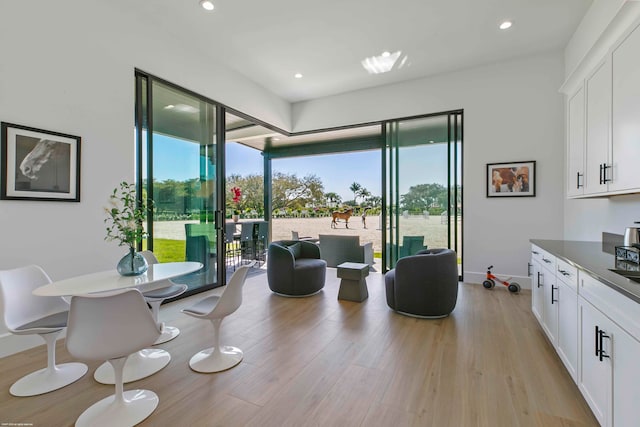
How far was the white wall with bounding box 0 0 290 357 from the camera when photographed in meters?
2.59

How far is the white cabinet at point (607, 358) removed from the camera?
132cm

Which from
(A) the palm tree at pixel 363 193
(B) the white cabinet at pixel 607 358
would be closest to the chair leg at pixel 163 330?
(B) the white cabinet at pixel 607 358

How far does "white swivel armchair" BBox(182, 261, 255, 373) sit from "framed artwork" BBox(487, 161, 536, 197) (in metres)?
4.27

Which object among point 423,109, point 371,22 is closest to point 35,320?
point 371,22

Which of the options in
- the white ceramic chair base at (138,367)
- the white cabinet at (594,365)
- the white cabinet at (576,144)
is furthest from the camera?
the white cabinet at (576,144)

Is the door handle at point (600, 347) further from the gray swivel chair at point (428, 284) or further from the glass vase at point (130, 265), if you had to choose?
the glass vase at point (130, 265)

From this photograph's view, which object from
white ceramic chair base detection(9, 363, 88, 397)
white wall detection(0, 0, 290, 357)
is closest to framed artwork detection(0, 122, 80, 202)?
white wall detection(0, 0, 290, 357)

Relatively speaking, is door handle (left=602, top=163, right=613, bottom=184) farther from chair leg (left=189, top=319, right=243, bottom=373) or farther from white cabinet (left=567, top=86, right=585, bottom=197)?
chair leg (left=189, top=319, right=243, bottom=373)

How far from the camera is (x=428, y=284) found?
3.36 metres

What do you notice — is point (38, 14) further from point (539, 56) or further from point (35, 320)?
point (539, 56)

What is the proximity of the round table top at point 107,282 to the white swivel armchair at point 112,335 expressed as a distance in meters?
0.36

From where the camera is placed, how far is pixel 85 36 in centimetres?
305

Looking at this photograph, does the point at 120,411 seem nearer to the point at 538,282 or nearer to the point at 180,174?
the point at 180,174

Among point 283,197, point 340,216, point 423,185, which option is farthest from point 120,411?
point 283,197
